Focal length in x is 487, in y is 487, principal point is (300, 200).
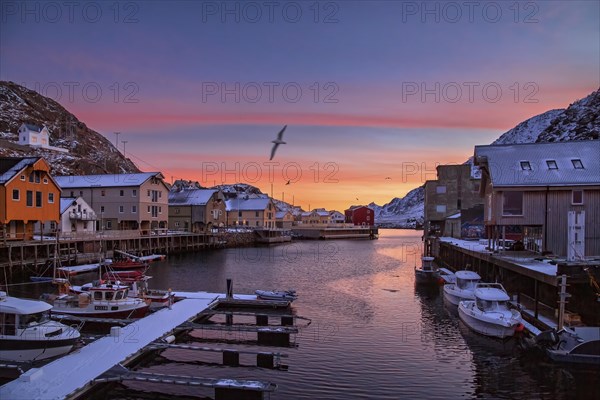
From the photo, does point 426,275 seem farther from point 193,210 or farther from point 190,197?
point 190,197

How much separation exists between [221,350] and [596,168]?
95.3 feet

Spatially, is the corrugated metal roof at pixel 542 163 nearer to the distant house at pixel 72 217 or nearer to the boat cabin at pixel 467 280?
the boat cabin at pixel 467 280

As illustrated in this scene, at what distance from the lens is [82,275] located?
50219 mm

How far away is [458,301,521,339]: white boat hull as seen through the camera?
982 inches

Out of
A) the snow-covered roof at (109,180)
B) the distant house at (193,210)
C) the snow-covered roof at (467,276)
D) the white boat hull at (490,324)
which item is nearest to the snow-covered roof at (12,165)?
the snow-covered roof at (109,180)

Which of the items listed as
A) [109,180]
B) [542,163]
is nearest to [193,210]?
[109,180]

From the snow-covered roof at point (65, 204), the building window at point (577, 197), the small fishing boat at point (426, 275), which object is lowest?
the small fishing boat at point (426, 275)

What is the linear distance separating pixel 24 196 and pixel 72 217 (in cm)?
1418

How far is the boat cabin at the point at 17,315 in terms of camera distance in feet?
64.2

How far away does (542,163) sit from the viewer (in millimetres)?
36344

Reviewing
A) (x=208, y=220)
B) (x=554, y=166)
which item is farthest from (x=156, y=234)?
(x=554, y=166)

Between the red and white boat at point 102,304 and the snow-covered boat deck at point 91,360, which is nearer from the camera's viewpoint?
the snow-covered boat deck at point 91,360

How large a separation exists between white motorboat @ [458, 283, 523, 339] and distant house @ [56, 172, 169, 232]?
59.8 m

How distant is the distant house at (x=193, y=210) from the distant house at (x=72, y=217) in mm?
32472
